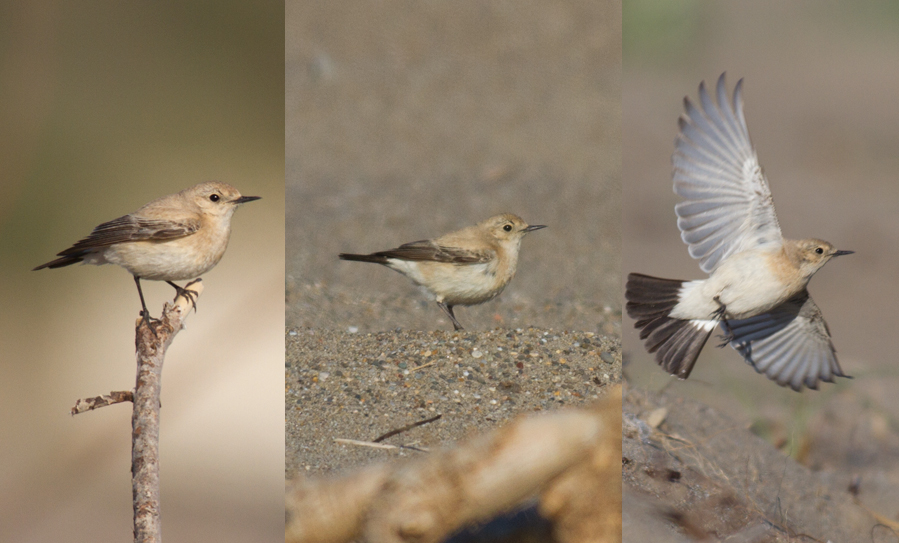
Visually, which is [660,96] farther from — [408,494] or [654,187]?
[408,494]

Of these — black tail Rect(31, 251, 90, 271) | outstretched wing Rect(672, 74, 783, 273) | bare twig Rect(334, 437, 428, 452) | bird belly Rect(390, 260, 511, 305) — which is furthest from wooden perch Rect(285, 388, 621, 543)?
black tail Rect(31, 251, 90, 271)

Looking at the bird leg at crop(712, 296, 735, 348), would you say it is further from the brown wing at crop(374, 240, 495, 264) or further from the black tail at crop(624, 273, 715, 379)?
the brown wing at crop(374, 240, 495, 264)

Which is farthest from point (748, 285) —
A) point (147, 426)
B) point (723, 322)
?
point (147, 426)

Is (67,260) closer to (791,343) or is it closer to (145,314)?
(145,314)

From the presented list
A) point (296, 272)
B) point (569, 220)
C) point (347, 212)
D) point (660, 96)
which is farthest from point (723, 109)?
point (296, 272)

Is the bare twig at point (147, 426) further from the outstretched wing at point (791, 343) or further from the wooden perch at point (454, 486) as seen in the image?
the outstretched wing at point (791, 343)

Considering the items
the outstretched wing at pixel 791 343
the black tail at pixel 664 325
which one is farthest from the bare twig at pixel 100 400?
the outstretched wing at pixel 791 343
